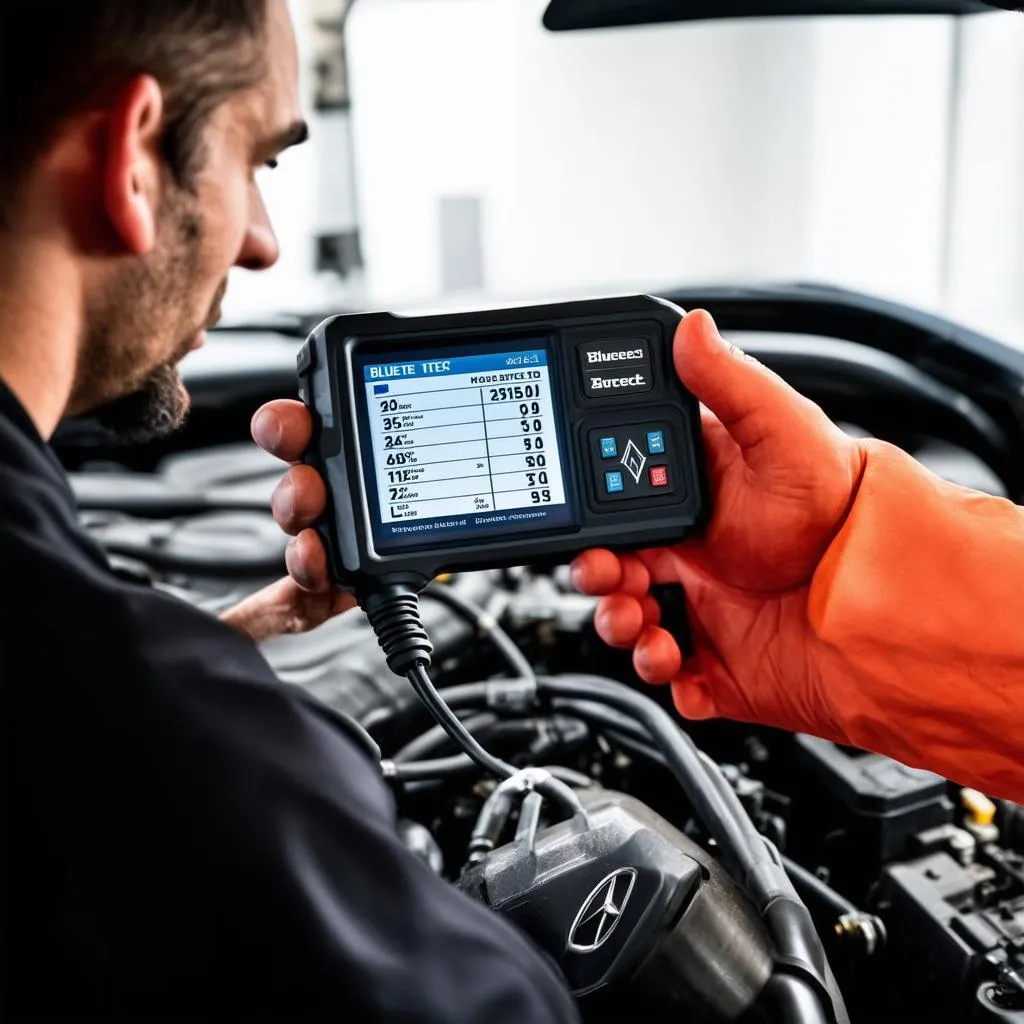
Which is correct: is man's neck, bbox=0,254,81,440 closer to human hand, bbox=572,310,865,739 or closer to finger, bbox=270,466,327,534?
finger, bbox=270,466,327,534

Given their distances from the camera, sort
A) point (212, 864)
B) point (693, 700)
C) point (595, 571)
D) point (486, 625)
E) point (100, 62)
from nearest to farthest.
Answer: point (212, 864) < point (100, 62) < point (595, 571) < point (693, 700) < point (486, 625)

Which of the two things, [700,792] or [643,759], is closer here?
[700,792]

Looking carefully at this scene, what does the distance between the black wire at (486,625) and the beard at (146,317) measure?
19.3 inches

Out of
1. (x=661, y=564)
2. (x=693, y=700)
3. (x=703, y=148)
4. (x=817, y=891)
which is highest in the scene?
(x=703, y=148)

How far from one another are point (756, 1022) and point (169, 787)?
1.36ft

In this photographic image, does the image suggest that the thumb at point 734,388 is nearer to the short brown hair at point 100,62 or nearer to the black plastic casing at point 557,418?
the black plastic casing at point 557,418

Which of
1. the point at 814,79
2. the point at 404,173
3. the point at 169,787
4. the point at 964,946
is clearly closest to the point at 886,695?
the point at 964,946

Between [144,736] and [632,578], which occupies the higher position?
[144,736]

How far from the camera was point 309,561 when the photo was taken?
86 cm

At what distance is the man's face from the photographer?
677 millimetres

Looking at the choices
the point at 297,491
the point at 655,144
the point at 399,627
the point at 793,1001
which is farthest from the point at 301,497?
the point at 655,144

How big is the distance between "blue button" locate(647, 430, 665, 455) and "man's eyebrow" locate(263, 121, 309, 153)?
0.34 m

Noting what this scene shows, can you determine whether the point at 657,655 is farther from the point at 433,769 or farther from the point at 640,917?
the point at 640,917

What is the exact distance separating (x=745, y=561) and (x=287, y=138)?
50cm
